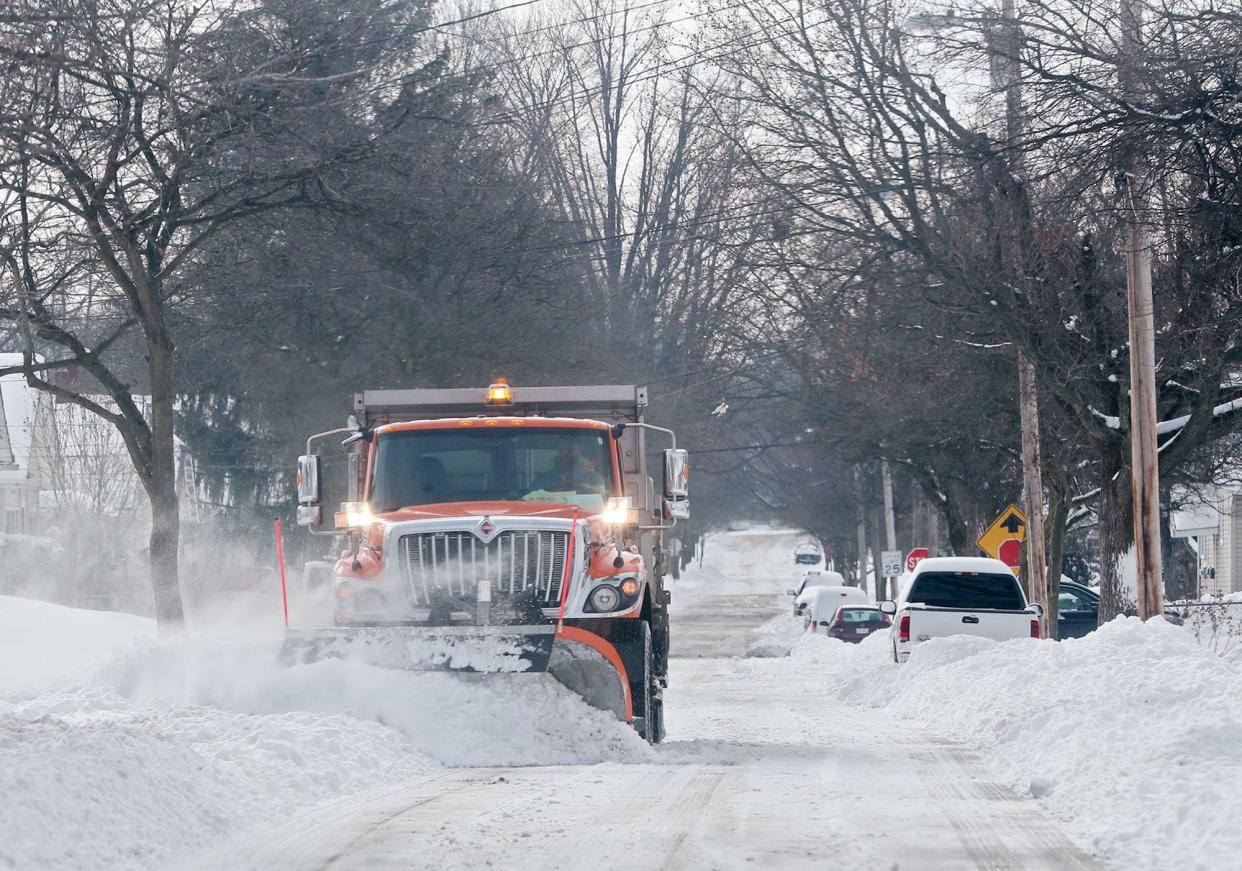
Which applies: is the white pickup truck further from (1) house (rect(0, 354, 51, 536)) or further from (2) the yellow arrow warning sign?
(1) house (rect(0, 354, 51, 536))

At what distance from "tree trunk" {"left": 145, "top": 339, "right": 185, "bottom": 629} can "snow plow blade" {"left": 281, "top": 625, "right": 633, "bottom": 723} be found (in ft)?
36.8

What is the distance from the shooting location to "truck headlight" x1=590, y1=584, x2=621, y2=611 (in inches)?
480

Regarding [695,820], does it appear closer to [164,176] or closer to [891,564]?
[164,176]

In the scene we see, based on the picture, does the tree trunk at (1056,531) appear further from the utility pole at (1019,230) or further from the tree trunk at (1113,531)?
the tree trunk at (1113,531)

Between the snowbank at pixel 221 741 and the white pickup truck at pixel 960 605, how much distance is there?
1082 cm

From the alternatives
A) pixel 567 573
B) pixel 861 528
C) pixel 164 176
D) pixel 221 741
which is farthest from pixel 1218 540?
pixel 221 741

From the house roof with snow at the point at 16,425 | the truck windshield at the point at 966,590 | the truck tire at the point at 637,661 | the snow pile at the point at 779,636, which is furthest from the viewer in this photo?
Result: the house roof with snow at the point at 16,425

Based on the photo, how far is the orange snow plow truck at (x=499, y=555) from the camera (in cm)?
1188

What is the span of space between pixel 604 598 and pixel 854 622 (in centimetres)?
2860

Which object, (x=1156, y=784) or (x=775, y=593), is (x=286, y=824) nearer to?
(x=1156, y=784)

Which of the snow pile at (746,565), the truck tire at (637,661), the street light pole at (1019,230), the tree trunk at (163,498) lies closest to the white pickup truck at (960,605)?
the street light pole at (1019,230)

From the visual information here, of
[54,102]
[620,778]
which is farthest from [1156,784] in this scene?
[54,102]

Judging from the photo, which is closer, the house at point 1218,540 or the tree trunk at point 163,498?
the tree trunk at point 163,498

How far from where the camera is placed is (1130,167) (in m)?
13.1
